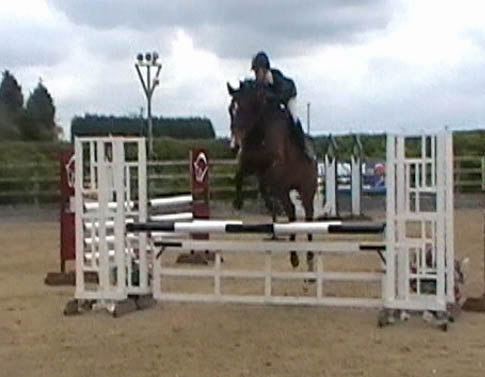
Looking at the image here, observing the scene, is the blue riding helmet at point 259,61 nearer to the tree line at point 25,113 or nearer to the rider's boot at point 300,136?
the rider's boot at point 300,136

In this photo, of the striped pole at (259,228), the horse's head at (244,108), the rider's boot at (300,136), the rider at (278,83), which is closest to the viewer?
the striped pole at (259,228)

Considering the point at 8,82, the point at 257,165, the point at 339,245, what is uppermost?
the point at 8,82

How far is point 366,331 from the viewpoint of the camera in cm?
839

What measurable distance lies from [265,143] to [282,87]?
2.30ft

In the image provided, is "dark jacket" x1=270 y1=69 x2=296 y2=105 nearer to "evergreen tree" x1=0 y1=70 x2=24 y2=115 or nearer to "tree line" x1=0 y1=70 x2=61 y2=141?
"tree line" x1=0 y1=70 x2=61 y2=141

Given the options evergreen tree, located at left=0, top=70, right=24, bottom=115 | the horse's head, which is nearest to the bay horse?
the horse's head

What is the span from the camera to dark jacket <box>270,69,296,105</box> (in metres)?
10.3

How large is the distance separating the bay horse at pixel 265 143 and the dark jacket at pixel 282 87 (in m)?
0.10

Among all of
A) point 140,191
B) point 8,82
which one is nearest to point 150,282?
point 140,191

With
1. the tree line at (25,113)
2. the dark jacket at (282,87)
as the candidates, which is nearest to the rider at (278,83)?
the dark jacket at (282,87)

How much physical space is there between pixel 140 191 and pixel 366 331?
8.68 ft

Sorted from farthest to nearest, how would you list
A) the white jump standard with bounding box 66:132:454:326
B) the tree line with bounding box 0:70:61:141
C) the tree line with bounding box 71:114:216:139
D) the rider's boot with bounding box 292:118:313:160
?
the tree line with bounding box 0:70:61:141 → the tree line with bounding box 71:114:216:139 → the rider's boot with bounding box 292:118:313:160 → the white jump standard with bounding box 66:132:454:326

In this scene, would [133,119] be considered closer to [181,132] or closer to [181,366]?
[181,132]

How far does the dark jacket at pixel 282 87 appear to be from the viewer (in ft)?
A: 33.9
